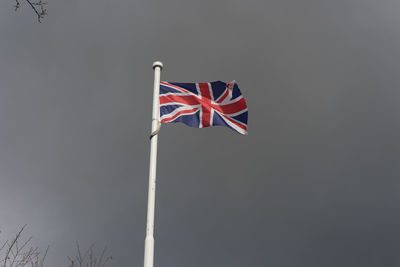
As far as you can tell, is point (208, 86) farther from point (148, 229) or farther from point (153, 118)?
point (148, 229)

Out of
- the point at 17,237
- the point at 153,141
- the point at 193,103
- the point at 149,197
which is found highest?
the point at 193,103

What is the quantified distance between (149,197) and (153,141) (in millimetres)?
2252

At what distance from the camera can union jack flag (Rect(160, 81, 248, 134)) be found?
58.3ft

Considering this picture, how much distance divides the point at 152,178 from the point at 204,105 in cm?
529

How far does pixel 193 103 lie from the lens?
18.5 m

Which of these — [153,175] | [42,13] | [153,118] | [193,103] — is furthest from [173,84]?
[42,13]

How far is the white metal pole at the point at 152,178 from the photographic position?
12984mm

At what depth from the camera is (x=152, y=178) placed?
14586 millimetres

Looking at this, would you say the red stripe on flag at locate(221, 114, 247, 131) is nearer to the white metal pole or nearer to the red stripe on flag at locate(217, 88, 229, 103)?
the red stripe on flag at locate(217, 88, 229, 103)

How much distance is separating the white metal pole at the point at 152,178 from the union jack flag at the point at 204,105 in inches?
38.2

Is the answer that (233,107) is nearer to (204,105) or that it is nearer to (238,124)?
(238,124)

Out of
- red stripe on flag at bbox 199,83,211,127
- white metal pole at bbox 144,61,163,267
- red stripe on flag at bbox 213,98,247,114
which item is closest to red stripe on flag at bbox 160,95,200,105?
red stripe on flag at bbox 199,83,211,127

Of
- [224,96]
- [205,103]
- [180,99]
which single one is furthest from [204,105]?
[224,96]

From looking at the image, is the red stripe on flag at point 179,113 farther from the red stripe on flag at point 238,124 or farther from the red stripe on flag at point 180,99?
the red stripe on flag at point 238,124
